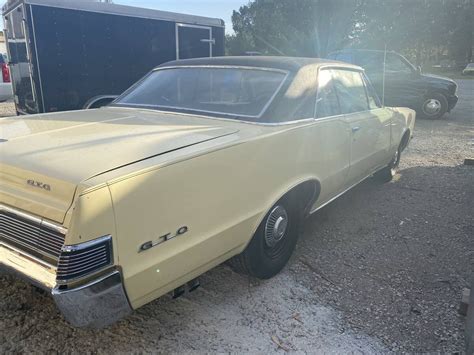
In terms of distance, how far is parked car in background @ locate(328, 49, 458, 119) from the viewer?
1077 cm

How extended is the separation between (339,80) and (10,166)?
2.82m

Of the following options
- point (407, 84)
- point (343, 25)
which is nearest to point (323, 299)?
point (407, 84)

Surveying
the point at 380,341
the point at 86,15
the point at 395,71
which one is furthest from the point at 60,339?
the point at 395,71

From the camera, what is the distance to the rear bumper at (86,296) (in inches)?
72.3

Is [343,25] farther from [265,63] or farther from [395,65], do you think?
[265,63]

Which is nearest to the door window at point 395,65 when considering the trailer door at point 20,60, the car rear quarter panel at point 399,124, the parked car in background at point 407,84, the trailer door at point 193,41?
the parked car in background at point 407,84

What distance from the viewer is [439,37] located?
3891 cm

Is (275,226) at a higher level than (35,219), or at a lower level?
lower

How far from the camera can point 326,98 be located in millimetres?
3506

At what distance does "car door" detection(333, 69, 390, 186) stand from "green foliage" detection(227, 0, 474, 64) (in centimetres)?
2679

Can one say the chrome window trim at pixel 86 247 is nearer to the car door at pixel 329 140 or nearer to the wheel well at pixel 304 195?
the wheel well at pixel 304 195

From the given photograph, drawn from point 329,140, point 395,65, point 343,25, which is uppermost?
point 343,25

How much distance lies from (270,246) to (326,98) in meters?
1.34

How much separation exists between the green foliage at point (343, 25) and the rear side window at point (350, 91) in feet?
87.8
